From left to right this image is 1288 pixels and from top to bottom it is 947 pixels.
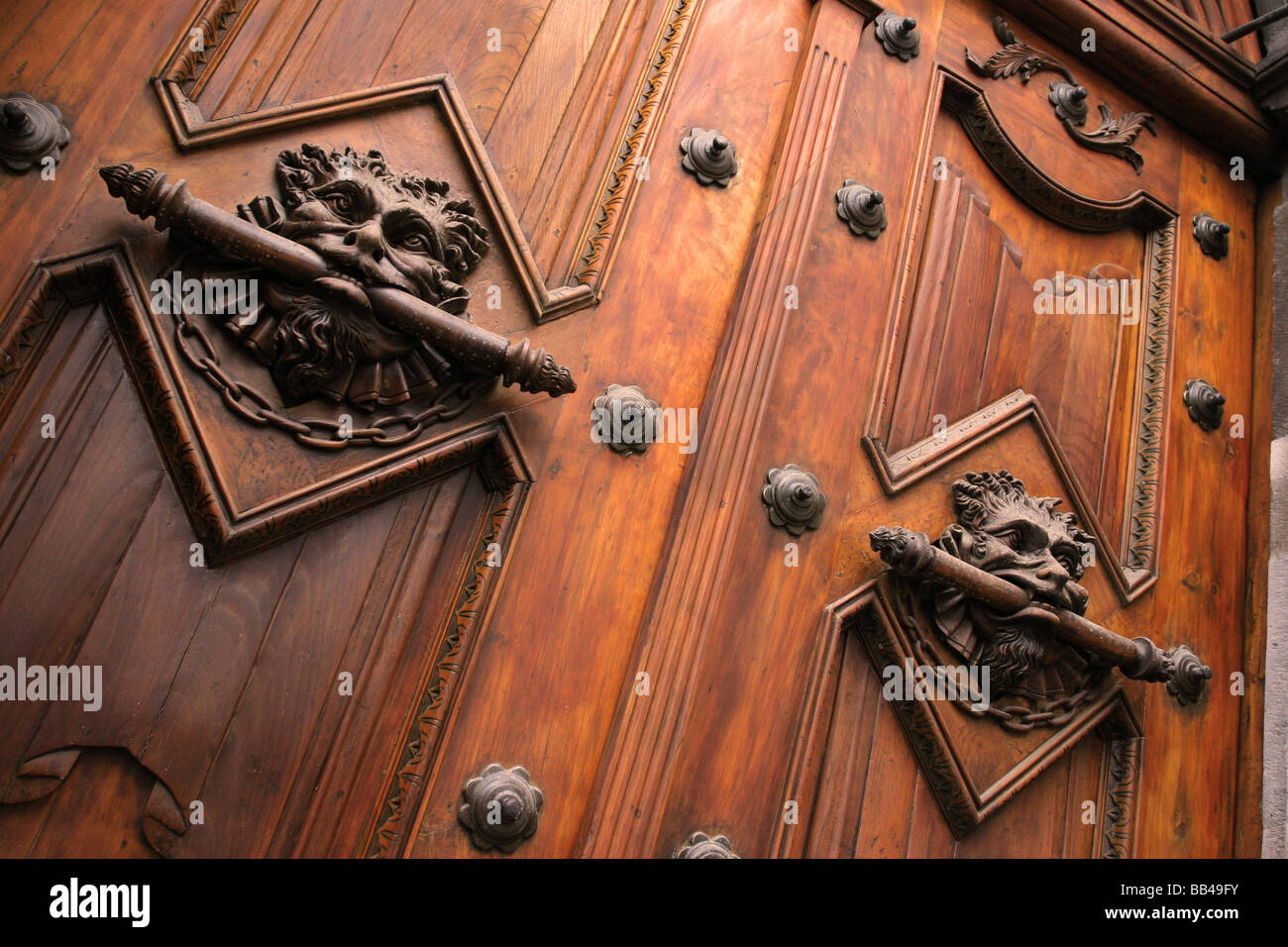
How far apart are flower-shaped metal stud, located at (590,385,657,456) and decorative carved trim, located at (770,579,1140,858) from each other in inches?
17.4

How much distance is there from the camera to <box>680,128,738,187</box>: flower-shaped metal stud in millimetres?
1901

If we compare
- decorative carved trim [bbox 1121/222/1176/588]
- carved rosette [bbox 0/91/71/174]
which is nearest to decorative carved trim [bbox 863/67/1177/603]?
decorative carved trim [bbox 1121/222/1176/588]

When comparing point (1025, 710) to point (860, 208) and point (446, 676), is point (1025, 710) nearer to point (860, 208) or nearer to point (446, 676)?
point (860, 208)

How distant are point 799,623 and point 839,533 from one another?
0.64 feet

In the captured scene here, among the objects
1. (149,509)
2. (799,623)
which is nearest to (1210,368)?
(799,623)

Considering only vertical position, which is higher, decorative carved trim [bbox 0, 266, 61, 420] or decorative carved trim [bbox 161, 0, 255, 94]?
decorative carved trim [bbox 161, 0, 255, 94]

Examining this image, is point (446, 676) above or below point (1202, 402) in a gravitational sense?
below

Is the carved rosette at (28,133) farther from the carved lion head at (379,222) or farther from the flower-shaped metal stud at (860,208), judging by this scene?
the flower-shaped metal stud at (860,208)

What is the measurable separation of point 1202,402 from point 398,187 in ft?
6.30

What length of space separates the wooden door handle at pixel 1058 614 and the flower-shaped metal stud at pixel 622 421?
45 cm

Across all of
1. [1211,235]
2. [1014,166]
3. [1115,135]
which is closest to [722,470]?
[1014,166]

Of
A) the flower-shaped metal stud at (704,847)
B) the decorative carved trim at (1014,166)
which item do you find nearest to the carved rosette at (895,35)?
the decorative carved trim at (1014,166)

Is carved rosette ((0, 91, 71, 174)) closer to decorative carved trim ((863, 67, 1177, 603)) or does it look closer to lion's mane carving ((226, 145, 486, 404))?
lion's mane carving ((226, 145, 486, 404))

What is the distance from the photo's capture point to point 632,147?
1.86 meters
